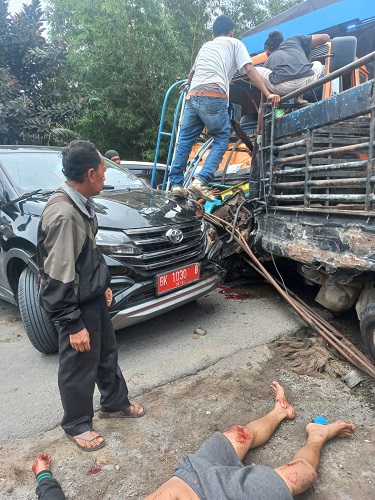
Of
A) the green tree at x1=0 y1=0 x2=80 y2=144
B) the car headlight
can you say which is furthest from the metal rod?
the green tree at x1=0 y1=0 x2=80 y2=144

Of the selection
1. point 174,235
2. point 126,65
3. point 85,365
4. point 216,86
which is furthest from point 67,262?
point 126,65

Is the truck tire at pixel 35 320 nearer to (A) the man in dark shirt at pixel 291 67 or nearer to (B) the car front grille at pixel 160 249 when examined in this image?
(B) the car front grille at pixel 160 249

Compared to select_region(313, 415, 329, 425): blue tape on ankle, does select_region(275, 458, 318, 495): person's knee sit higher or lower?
higher

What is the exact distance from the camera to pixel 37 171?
3734 mm

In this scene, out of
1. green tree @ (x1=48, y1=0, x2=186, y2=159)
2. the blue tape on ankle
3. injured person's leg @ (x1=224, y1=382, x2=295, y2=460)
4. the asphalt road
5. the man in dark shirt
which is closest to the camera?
injured person's leg @ (x1=224, y1=382, x2=295, y2=460)

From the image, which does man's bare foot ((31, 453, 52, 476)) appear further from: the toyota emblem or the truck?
the truck

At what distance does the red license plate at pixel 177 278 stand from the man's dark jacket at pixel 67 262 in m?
1.02

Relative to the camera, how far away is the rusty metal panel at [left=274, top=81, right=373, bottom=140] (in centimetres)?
252

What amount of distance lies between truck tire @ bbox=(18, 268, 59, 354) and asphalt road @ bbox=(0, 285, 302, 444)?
0.17 m

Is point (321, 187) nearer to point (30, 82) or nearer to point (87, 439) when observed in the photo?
point (87, 439)

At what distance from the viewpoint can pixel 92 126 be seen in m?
11.8

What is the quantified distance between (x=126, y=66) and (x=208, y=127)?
8242mm

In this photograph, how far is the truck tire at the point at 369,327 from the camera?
2641mm

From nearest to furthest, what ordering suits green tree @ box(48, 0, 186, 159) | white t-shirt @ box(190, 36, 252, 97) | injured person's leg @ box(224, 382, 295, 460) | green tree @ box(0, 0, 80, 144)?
injured person's leg @ box(224, 382, 295, 460), white t-shirt @ box(190, 36, 252, 97), green tree @ box(0, 0, 80, 144), green tree @ box(48, 0, 186, 159)
